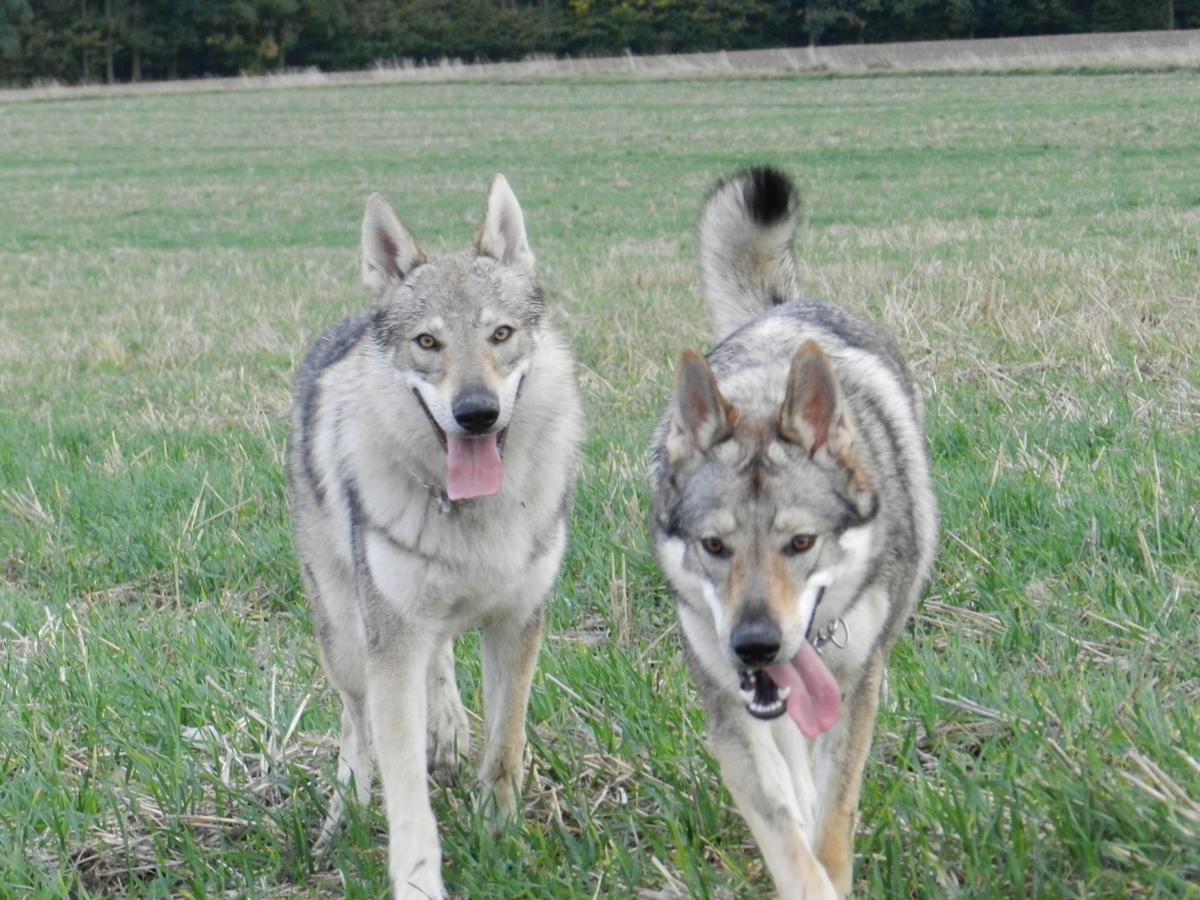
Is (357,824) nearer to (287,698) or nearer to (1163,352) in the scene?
(287,698)

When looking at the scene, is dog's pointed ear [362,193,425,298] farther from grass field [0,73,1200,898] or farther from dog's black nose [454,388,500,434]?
grass field [0,73,1200,898]

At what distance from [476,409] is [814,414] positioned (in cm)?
95

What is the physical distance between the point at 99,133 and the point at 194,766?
40232 millimetres

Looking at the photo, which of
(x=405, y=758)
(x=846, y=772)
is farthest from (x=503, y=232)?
(x=846, y=772)

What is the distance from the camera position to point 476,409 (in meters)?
3.90

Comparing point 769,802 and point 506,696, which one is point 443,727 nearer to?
point 506,696

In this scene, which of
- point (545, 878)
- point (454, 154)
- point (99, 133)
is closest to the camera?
point (545, 878)

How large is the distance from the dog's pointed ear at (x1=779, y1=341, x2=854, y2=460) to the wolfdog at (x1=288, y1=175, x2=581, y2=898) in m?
0.87

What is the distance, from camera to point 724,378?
434 centimetres

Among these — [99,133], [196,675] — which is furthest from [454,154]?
[196,675]

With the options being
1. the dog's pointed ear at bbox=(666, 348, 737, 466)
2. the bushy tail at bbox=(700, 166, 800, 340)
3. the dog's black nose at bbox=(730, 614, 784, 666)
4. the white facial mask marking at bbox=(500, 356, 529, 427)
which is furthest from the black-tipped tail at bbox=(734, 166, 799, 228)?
the dog's black nose at bbox=(730, 614, 784, 666)

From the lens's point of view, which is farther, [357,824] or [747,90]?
[747,90]

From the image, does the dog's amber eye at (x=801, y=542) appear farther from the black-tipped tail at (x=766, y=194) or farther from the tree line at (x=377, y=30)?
the tree line at (x=377, y=30)

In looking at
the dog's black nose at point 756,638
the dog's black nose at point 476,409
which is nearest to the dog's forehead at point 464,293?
the dog's black nose at point 476,409
